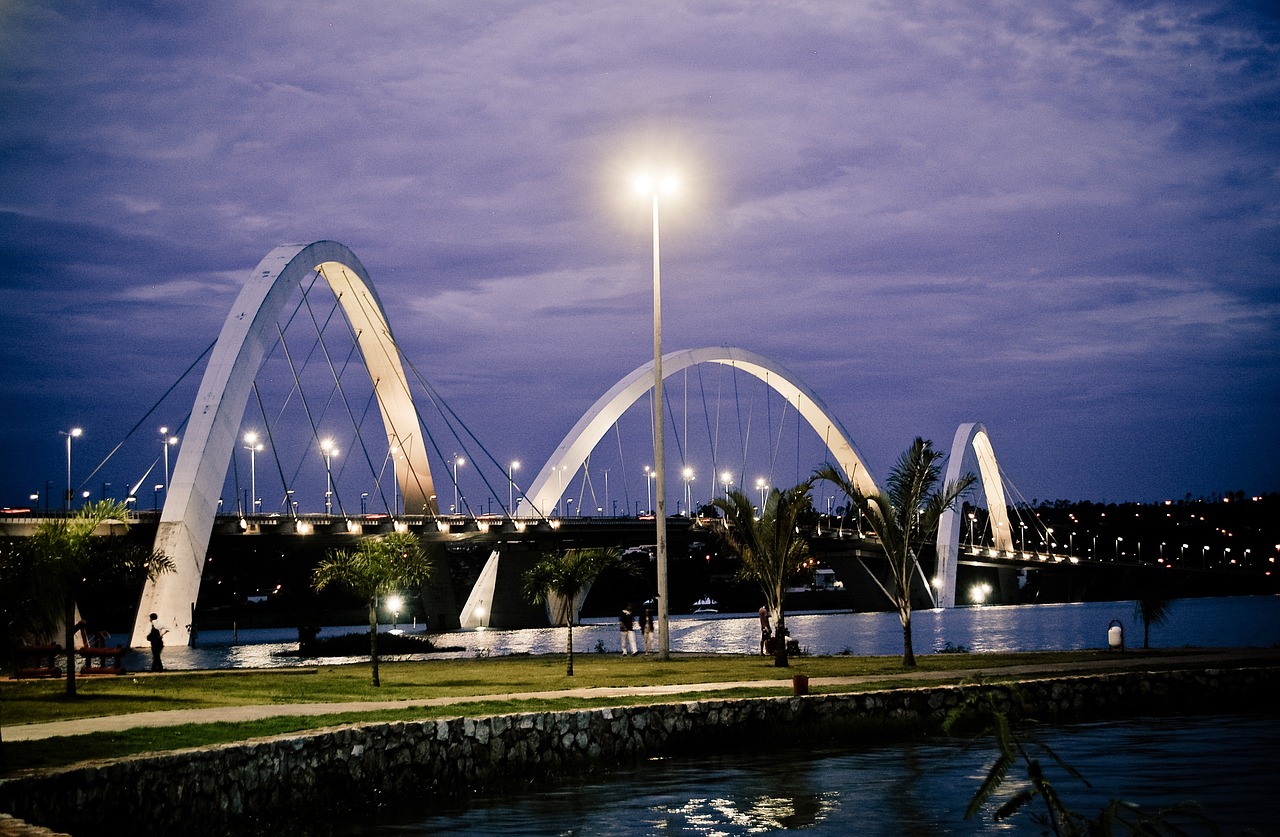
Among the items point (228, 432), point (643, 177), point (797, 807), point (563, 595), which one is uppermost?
point (643, 177)

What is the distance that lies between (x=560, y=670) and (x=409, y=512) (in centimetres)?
5634

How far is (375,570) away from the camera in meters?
29.1

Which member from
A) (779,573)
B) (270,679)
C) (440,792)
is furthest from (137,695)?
(779,573)

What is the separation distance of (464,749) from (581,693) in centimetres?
539

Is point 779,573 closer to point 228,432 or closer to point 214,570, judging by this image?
point 228,432

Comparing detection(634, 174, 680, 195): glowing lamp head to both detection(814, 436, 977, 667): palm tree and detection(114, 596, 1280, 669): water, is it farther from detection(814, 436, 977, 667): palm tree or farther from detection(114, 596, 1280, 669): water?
detection(114, 596, 1280, 669): water

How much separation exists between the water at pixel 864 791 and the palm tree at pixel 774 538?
11750mm

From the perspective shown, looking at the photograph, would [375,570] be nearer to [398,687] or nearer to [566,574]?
[398,687]

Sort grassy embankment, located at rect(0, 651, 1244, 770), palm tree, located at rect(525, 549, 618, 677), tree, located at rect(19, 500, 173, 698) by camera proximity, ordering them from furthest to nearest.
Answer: palm tree, located at rect(525, 549, 618, 677), tree, located at rect(19, 500, 173, 698), grassy embankment, located at rect(0, 651, 1244, 770)

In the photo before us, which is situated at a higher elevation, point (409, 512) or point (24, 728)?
point (409, 512)

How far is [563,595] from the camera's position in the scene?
3375 centimetres

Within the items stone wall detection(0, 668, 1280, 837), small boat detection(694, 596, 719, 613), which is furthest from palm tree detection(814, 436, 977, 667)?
small boat detection(694, 596, 719, 613)

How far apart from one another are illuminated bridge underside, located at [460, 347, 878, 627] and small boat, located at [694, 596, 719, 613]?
72598 mm

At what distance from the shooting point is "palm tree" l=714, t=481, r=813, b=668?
35.3m
